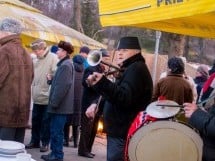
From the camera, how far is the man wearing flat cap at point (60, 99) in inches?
247

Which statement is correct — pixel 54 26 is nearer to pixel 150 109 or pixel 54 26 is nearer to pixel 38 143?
pixel 38 143

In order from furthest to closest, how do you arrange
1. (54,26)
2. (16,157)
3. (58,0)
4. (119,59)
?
(58,0) → (54,26) → (119,59) → (16,157)

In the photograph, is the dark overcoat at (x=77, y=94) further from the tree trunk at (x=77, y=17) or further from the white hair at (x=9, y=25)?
the tree trunk at (x=77, y=17)

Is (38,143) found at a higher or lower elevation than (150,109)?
lower

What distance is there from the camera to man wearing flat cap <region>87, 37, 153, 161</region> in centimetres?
389

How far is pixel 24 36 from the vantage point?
11.1 meters

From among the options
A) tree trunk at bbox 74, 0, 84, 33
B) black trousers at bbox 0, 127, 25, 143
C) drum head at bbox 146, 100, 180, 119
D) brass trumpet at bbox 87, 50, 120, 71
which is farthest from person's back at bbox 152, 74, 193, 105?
tree trunk at bbox 74, 0, 84, 33

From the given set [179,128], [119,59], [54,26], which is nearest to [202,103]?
[179,128]

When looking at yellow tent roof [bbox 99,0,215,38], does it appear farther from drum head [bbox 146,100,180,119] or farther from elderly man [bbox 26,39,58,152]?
elderly man [bbox 26,39,58,152]

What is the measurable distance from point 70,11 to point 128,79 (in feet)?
139

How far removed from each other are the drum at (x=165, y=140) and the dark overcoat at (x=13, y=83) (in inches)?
65.5

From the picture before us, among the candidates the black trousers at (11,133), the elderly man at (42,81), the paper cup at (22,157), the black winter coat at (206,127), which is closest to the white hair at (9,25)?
the black trousers at (11,133)

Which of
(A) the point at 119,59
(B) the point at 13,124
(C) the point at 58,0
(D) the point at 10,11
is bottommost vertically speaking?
(B) the point at 13,124

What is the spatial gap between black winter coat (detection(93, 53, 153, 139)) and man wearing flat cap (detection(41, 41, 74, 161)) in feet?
7.17
